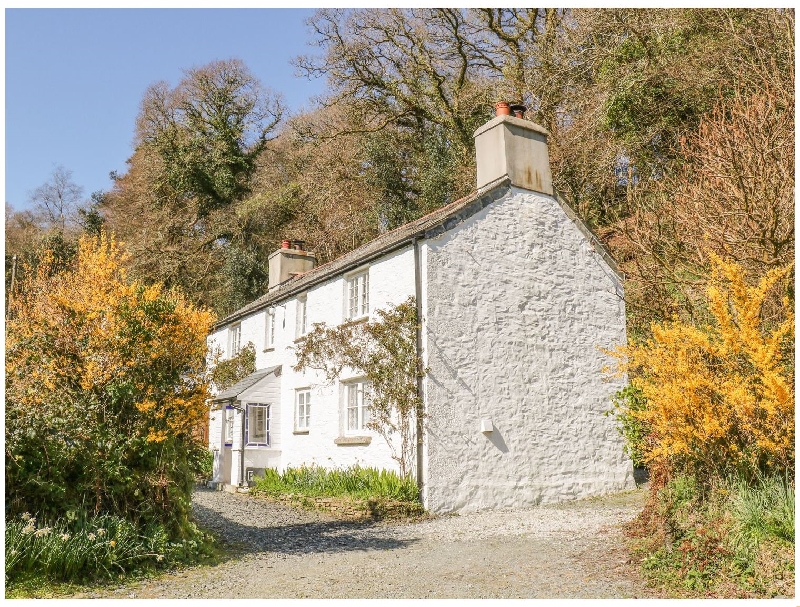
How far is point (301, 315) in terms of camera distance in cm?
1880

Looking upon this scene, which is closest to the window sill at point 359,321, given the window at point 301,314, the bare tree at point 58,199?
the window at point 301,314

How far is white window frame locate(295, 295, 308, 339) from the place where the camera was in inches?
734

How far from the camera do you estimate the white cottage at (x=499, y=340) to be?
13.8m

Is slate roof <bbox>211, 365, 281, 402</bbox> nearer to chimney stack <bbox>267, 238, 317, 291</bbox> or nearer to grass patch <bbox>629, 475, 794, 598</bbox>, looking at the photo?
chimney stack <bbox>267, 238, 317, 291</bbox>

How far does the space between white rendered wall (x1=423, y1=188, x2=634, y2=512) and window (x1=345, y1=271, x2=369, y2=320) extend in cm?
249

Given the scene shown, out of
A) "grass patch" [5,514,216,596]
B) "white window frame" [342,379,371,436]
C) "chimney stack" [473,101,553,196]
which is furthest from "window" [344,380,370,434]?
"grass patch" [5,514,216,596]

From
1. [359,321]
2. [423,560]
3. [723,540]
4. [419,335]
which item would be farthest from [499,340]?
[723,540]

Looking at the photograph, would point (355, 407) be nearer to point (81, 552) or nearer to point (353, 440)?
point (353, 440)

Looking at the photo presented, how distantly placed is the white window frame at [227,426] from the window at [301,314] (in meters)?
3.33

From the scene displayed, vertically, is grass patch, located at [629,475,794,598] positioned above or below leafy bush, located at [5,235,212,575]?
below

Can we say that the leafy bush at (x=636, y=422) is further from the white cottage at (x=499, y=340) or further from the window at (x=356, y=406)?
the window at (x=356, y=406)

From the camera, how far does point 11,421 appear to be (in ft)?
26.3

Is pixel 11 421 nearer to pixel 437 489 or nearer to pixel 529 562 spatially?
pixel 529 562

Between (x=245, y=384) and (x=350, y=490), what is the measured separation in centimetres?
629
